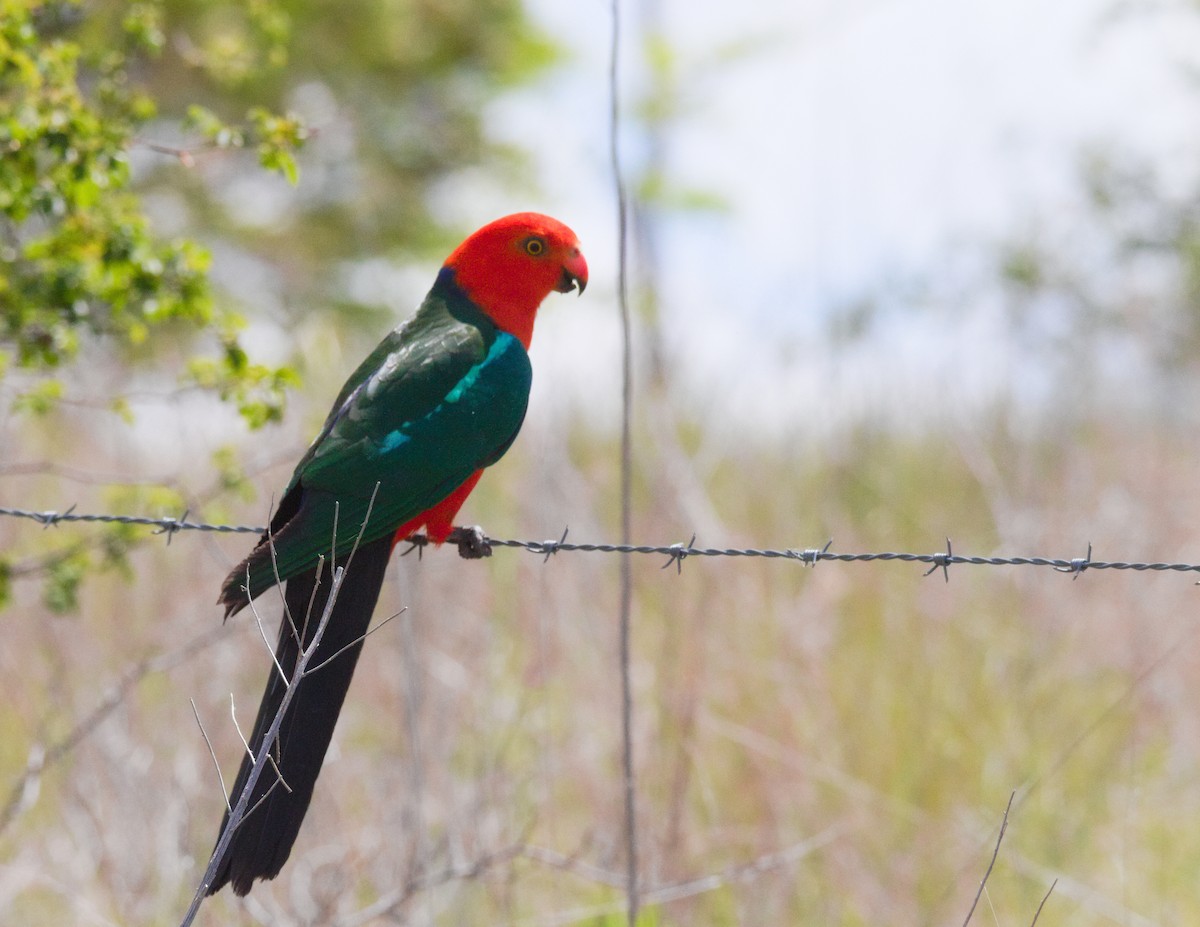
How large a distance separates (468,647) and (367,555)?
7.27ft

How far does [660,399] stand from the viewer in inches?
254

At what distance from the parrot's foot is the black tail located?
40 centimetres

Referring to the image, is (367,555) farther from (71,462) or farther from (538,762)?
(71,462)

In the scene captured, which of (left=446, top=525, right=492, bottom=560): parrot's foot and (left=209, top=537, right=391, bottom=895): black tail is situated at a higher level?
(left=446, top=525, right=492, bottom=560): parrot's foot

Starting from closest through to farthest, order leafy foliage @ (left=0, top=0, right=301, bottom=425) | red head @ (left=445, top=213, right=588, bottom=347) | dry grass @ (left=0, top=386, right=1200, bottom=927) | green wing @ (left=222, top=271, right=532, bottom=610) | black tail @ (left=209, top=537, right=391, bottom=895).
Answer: black tail @ (left=209, top=537, right=391, bottom=895) → green wing @ (left=222, top=271, right=532, bottom=610) → leafy foliage @ (left=0, top=0, right=301, bottom=425) → red head @ (left=445, top=213, right=588, bottom=347) → dry grass @ (left=0, top=386, right=1200, bottom=927)

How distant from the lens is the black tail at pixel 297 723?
2.02 m

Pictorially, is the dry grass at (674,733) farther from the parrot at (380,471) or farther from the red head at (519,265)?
the red head at (519,265)

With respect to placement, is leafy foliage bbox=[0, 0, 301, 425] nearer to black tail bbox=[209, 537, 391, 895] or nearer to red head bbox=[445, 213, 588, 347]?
red head bbox=[445, 213, 588, 347]

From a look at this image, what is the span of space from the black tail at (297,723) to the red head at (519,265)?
66 cm

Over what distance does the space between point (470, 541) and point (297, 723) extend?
72 centimetres

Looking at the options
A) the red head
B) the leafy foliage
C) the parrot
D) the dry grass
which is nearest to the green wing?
the parrot

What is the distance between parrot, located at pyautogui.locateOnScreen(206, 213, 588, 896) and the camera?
2082 mm

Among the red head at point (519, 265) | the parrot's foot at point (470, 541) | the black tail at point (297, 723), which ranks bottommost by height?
the black tail at point (297, 723)

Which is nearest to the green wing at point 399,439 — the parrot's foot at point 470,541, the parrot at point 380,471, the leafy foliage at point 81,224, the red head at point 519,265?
the parrot at point 380,471
